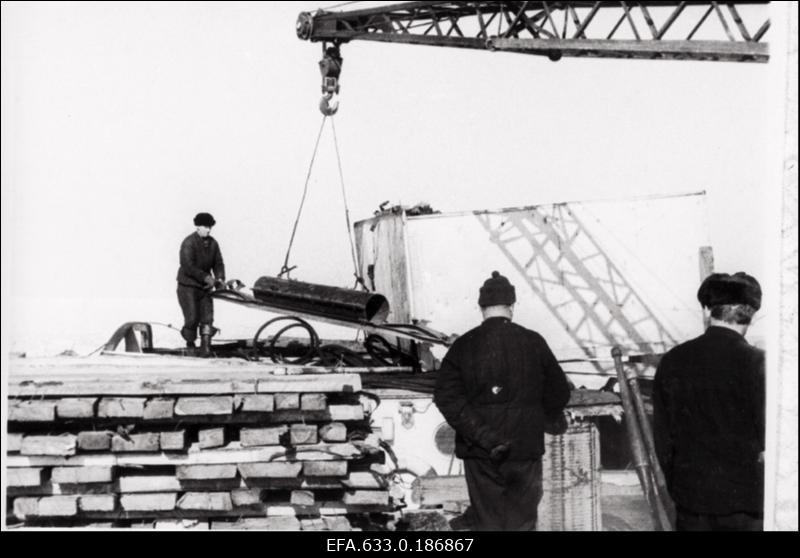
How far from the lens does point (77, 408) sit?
495cm

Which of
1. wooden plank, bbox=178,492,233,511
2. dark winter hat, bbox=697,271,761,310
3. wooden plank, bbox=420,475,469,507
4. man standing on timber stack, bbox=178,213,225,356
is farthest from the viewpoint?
man standing on timber stack, bbox=178,213,225,356

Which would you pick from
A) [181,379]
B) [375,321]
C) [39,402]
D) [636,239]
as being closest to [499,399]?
[181,379]

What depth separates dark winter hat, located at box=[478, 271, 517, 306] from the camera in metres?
4.61

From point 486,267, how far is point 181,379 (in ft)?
15.0

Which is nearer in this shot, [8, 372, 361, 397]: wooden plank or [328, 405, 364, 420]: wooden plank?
[8, 372, 361, 397]: wooden plank

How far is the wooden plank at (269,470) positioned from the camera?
16.5 ft

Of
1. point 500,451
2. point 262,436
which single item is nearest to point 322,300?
point 262,436

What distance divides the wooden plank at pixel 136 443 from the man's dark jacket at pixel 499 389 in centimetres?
201

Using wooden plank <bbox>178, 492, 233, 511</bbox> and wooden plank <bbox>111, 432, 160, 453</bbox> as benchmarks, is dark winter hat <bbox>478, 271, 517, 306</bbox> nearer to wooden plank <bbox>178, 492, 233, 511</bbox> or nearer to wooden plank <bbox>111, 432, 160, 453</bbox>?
wooden plank <bbox>178, 492, 233, 511</bbox>

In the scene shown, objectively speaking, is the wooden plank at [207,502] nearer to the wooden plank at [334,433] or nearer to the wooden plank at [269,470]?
the wooden plank at [269,470]

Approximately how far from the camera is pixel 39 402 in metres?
4.98

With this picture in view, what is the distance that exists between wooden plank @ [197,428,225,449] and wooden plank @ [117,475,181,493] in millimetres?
322

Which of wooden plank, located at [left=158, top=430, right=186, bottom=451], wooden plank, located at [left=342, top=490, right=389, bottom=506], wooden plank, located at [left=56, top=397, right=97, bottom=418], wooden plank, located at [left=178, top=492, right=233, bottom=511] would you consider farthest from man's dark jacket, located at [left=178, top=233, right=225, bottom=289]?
wooden plank, located at [left=342, top=490, right=389, bottom=506]

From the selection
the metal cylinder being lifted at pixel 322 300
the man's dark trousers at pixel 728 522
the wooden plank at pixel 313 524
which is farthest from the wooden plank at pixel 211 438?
the man's dark trousers at pixel 728 522
